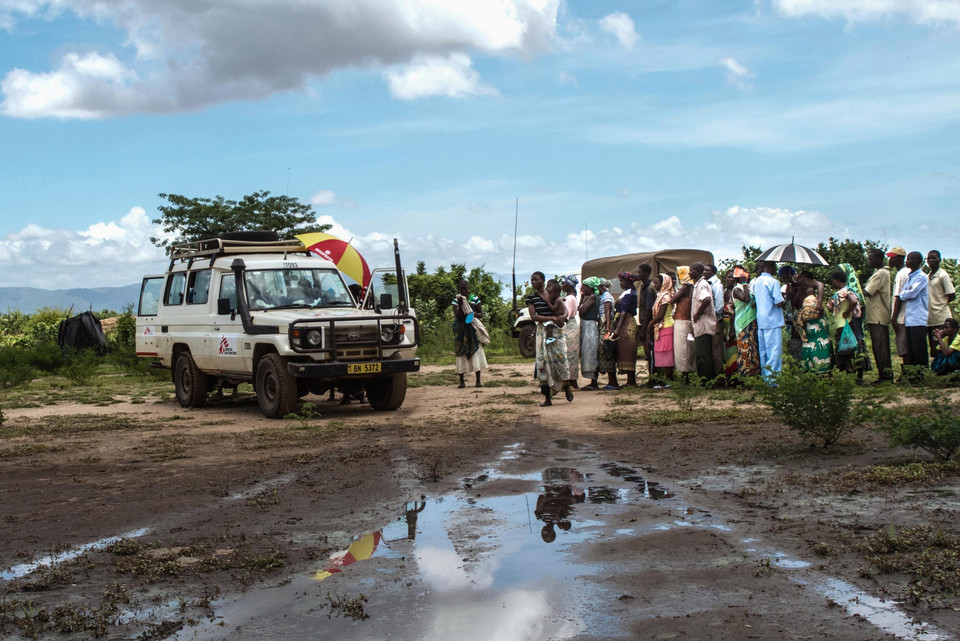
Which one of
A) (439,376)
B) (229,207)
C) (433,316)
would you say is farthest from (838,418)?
(229,207)

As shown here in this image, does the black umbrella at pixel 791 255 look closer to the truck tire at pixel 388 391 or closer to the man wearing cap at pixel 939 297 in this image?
the man wearing cap at pixel 939 297

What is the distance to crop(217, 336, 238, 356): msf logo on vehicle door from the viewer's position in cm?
1259

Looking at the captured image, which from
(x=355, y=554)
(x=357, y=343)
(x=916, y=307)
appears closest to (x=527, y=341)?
(x=916, y=307)

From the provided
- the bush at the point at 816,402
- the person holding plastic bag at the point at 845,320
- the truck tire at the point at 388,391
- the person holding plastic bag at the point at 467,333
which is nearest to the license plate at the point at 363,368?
the truck tire at the point at 388,391

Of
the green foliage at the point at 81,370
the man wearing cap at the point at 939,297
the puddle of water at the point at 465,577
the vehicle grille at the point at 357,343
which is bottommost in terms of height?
the puddle of water at the point at 465,577

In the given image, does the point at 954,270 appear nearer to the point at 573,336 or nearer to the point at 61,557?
the point at 573,336

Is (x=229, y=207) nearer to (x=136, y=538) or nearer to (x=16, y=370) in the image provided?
(x=16, y=370)

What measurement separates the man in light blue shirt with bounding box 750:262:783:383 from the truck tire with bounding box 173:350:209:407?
764 centimetres

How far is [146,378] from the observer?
20.0 m

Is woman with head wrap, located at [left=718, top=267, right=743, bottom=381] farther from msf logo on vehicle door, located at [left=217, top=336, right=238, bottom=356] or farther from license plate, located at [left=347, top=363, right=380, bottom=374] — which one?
msf logo on vehicle door, located at [left=217, top=336, right=238, bottom=356]

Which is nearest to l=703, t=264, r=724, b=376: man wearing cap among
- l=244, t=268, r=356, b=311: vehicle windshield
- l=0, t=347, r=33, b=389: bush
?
l=244, t=268, r=356, b=311: vehicle windshield

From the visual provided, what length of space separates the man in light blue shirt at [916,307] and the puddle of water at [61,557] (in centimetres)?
1018

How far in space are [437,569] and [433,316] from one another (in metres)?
25.7

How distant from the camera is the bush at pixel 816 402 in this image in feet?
25.5
